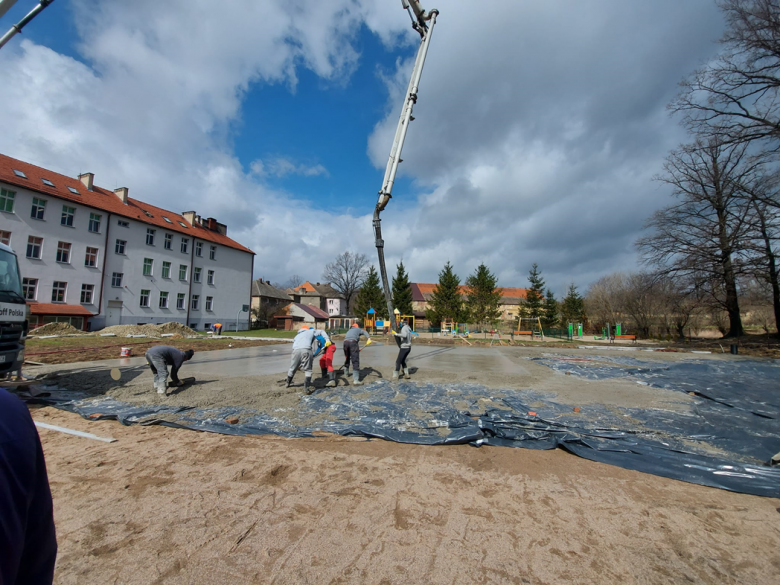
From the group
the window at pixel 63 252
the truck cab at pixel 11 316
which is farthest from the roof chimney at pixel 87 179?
the truck cab at pixel 11 316

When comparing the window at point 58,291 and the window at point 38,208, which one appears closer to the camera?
the window at point 38,208

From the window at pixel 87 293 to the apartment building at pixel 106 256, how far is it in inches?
2.5

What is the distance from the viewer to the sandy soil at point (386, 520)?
2.83 metres

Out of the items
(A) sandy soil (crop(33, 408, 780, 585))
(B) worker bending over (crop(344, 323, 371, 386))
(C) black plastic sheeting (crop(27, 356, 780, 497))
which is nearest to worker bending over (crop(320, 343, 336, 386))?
(B) worker bending over (crop(344, 323, 371, 386))

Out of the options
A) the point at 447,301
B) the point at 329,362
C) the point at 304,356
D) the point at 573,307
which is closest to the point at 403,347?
the point at 329,362

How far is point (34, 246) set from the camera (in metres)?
24.7

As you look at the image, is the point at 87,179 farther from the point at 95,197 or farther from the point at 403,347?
the point at 403,347

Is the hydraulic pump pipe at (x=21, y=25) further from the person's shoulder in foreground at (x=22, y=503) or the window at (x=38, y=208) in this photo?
the window at (x=38, y=208)

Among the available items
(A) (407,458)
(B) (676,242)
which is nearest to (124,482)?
(A) (407,458)

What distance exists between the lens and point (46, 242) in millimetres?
25266

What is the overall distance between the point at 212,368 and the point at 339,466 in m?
8.27

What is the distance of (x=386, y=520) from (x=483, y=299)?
162 feet

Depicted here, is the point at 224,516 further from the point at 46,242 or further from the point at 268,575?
the point at 46,242

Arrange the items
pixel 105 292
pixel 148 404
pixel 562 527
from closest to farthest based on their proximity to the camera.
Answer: pixel 562 527 < pixel 148 404 < pixel 105 292
